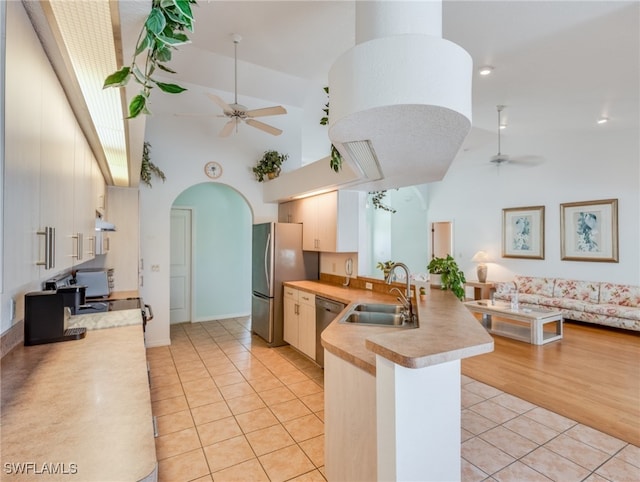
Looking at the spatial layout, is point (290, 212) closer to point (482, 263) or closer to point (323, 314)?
point (323, 314)

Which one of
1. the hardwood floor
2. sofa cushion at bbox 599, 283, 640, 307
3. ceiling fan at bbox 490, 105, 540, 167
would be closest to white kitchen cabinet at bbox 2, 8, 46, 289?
the hardwood floor

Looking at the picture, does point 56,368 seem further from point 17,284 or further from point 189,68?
point 189,68

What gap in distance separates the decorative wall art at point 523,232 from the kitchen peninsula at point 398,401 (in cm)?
592

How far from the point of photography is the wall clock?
16.2 ft

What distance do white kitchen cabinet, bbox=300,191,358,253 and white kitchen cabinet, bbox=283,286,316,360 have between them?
2.33 ft

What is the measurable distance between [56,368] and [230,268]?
5.00 meters

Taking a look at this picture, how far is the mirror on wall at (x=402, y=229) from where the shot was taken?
9117 millimetres

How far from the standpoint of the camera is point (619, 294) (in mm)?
5484

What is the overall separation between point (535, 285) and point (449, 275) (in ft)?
14.3

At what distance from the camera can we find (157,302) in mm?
4625

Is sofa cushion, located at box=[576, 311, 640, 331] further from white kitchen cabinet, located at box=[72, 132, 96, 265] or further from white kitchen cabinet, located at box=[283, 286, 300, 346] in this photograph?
white kitchen cabinet, located at box=[72, 132, 96, 265]

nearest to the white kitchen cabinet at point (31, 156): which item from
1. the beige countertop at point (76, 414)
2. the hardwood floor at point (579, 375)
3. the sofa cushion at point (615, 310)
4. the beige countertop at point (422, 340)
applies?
the beige countertop at point (76, 414)

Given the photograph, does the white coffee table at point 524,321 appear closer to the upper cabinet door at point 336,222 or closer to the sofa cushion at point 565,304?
the sofa cushion at point 565,304

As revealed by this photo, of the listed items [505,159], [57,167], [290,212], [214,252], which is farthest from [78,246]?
[505,159]
